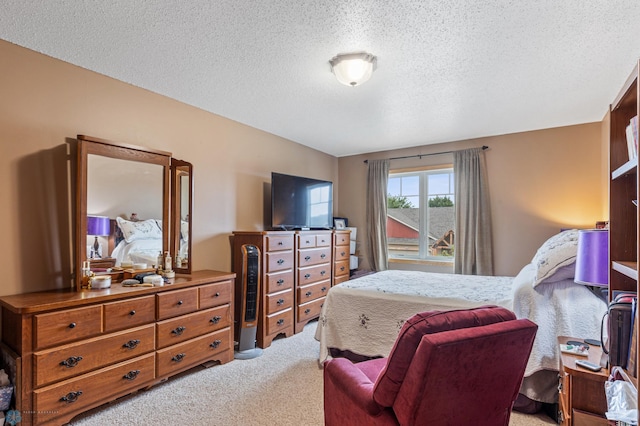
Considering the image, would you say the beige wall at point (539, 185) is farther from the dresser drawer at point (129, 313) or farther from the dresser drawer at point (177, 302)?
the dresser drawer at point (129, 313)

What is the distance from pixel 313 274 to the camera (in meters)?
4.27

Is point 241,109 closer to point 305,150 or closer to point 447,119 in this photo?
point 305,150

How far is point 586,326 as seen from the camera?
2.11m

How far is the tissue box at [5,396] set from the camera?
1.88 metres

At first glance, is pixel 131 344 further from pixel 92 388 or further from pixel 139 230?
pixel 139 230

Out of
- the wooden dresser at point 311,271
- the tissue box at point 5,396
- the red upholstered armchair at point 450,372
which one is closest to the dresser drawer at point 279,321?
the wooden dresser at point 311,271

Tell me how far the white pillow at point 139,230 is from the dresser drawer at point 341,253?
241 cm

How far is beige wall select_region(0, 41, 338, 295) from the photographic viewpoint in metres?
2.21

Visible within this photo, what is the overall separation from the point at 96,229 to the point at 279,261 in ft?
5.92

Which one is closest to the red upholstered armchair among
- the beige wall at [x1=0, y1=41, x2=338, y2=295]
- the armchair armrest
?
the armchair armrest

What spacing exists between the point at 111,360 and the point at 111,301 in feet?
1.34

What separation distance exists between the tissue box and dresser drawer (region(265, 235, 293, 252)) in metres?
2.17

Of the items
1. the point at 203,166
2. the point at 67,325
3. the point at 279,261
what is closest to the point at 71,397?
the point at 67,325

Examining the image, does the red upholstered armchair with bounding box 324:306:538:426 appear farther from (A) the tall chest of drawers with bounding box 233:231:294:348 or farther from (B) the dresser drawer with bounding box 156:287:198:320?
(A) the tall chest of drawers with bounding box 233:231:294:348
